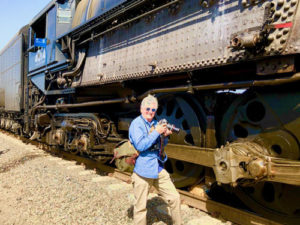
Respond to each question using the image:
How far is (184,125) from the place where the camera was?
164 inches

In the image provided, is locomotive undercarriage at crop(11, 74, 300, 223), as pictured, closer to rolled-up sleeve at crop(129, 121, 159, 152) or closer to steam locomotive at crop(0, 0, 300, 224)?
steam locomotive at crop(0, 0, 300, 224)

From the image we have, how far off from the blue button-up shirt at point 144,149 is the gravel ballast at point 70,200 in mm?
1073

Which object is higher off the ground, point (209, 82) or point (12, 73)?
point (12, 73)

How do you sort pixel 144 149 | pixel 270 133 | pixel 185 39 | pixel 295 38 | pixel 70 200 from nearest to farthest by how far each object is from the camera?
pixel 295 38 < pixel 144 149 < pixel 270 133 < pixel 185 39 < pixel 70 200

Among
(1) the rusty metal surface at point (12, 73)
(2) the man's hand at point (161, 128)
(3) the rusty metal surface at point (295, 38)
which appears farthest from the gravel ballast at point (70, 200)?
(1) the rusty metal surface at point (12, 73)

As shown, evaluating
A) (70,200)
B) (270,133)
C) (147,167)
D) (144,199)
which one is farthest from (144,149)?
(70,200)

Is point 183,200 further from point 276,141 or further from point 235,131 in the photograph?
point 276,141

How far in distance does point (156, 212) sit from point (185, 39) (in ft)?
7.92

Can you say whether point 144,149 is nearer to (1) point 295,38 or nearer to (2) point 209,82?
(2) point 209,82

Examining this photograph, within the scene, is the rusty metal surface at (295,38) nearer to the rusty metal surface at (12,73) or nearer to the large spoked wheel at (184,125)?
the large spoked wheel at (184,125)

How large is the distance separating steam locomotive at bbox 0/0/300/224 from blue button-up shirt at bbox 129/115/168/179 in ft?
2.28

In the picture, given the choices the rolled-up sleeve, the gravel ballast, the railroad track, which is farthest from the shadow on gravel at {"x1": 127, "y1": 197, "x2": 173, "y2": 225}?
the rolled-up sleeve

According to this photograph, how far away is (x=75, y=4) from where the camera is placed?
7.03m

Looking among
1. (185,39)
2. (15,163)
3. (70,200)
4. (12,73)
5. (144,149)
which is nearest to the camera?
(144,149)
